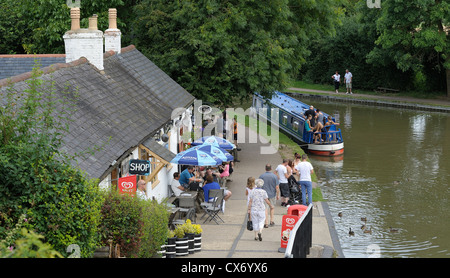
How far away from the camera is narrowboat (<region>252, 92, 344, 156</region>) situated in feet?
95.7

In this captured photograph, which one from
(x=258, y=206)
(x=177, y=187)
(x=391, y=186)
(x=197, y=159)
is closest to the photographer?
(x=258, y=206)

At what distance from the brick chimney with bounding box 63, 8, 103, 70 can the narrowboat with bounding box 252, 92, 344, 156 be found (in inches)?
417


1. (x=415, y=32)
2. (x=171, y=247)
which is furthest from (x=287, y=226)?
(x=415, y=32)

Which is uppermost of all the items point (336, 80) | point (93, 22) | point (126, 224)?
point (93, 22)

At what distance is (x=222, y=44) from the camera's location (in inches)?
1001

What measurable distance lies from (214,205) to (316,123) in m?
13.4

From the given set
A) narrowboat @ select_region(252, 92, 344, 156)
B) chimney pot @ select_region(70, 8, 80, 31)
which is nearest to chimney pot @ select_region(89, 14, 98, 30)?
chimney pot @ select_region(70, 8, 80, 31)

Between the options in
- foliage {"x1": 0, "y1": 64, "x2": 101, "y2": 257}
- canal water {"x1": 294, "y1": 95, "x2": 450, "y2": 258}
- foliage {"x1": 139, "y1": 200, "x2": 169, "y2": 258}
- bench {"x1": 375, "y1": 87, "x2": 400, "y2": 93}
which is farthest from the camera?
bench {"x1": 375, "y1": 87, "x2": 400, "y2": 93}

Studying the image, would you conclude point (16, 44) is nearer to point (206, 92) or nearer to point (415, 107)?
point (206, 92)

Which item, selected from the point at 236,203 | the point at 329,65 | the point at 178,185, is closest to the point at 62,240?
the point at 178,185

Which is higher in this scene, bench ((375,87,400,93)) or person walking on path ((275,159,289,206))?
bench ((375,87,400,93))

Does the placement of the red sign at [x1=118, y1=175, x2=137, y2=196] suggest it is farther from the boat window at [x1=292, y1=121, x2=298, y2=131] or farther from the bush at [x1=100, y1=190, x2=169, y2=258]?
the boat window at [x1=292, y1=121, x2=298, y2=131]

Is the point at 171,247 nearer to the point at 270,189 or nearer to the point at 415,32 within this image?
the point at 270,189

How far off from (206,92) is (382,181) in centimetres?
763
